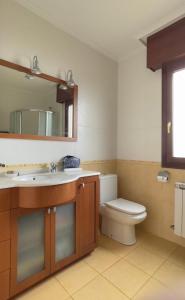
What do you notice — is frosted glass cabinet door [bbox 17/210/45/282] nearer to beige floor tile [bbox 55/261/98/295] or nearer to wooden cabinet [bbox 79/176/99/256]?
beige floor tile [bbox 55/261/98/295]

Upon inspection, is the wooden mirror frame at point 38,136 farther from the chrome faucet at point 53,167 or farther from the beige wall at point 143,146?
the beige wall at point 143,146

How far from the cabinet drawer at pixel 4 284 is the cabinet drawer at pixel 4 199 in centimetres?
44

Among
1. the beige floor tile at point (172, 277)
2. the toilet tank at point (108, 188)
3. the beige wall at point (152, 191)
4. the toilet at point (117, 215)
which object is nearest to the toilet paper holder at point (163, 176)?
the beige wall at point (152, 191)

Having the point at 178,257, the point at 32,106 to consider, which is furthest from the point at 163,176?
the point at 32,106

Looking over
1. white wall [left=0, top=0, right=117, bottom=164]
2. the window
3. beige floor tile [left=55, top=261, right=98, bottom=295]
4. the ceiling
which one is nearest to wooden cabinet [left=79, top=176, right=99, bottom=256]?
beige floor tile [left=55, top=261, right=98, bottom=295]

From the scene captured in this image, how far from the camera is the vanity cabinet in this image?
3.98 feet

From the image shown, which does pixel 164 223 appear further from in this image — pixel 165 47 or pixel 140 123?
pixel 165 47

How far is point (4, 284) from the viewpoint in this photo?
1.19 meters

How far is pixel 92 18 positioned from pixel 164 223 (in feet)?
8.00

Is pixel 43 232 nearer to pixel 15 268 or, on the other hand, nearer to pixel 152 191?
pixel 15 268

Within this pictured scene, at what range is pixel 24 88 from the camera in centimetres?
173

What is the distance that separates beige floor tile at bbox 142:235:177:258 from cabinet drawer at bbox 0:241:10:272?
1.44 metres

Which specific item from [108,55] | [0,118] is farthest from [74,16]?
[0,118]

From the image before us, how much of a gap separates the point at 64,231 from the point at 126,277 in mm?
650
